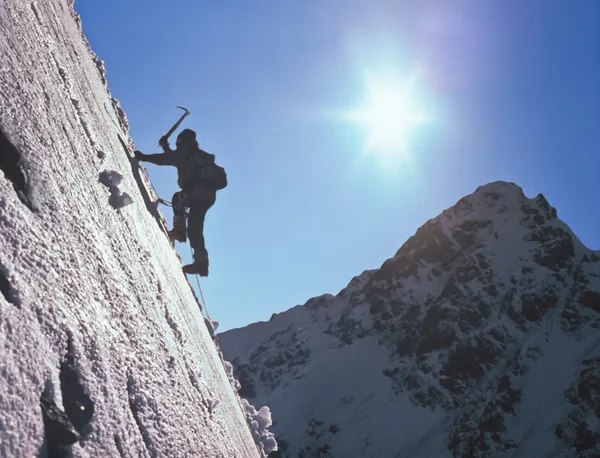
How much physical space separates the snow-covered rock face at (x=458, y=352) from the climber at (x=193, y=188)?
8538 cm

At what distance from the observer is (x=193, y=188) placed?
698cm

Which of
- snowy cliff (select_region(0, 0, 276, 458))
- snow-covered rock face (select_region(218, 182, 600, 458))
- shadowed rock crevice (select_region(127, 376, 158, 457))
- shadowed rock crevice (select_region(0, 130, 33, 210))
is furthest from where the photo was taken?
snow-covered rock face (select_region(218, 182, 600, 458))

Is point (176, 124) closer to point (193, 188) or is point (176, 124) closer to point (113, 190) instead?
point (193, 188)

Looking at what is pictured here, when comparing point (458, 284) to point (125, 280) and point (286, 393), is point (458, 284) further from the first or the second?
point (125, 280)

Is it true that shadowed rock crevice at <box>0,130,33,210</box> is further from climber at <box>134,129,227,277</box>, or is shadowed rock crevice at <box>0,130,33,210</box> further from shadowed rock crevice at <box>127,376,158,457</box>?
climber at <box>134,129,227,277</box>

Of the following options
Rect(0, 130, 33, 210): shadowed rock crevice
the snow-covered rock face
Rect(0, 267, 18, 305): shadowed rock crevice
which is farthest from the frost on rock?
the snow-covered rock face

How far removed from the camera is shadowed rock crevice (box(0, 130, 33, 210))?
133 cm

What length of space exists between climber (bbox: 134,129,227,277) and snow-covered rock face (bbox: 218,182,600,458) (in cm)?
8538

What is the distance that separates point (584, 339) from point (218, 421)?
108615 millimetres

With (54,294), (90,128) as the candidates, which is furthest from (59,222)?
(90,128)

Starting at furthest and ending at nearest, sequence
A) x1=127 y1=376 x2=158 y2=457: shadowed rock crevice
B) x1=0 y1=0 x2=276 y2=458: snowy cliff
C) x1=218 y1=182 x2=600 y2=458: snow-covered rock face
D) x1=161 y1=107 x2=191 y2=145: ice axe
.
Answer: x1=218 y1=182 x2=600 y2=458: snow-covered rock face → x1=161 y1=107 x2=191 y2=145: ice axe → x1=127 y1=376 x2=158 y2=457: shadowed rock crevice → x1=0 y1=0 x2=276 y2=458: snowy cliff

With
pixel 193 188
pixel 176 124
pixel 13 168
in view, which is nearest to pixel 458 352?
pixel 193 188

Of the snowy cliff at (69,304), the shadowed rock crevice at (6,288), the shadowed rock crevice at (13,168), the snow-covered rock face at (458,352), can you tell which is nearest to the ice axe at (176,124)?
the snowy cliff at (69,304)

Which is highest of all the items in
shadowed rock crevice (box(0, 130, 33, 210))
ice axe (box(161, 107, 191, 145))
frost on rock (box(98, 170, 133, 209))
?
ice axe (box(161, 107, 191, 145))
